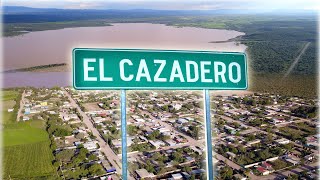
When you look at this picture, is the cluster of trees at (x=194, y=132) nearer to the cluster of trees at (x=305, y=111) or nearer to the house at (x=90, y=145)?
the house at (x=90, y=145)

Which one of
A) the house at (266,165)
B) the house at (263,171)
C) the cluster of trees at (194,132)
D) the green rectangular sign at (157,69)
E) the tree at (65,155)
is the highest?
the green rectangular sign at (157,69)

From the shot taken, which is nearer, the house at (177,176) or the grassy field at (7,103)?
the house at (177,176)

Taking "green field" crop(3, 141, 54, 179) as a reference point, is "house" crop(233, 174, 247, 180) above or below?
below

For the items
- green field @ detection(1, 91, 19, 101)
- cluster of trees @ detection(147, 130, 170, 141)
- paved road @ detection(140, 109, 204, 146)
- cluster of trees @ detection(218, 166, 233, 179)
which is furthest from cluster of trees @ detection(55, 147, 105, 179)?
green field @ detection(1, 91, 19, 101)

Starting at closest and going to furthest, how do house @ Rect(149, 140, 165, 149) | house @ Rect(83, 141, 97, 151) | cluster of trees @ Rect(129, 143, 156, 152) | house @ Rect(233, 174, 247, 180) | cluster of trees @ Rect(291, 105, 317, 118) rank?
house @ Rect(233, 174, 247, 180) → cluster of trees @ Rect(129, 143, 156, 152) → house @ Rect(83, 141, 97, 151) → house @ Rect(149, 140, 165, 149) → cluster of trees @ Rect(291, 105, 317, 118)

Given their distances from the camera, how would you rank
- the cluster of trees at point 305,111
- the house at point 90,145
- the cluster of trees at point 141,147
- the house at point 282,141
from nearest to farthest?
the cluster of trees at point 141,147, the house at point 90,145, the house at point 282,141, the cluster of trees at point 305,111

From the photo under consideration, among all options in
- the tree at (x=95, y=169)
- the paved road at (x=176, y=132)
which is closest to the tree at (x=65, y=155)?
the tree at (x=95, y=169)

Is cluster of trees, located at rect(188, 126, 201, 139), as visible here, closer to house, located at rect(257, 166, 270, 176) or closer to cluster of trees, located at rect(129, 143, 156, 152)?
cluster of trees, located at rect(129, 143, 156, 152)
